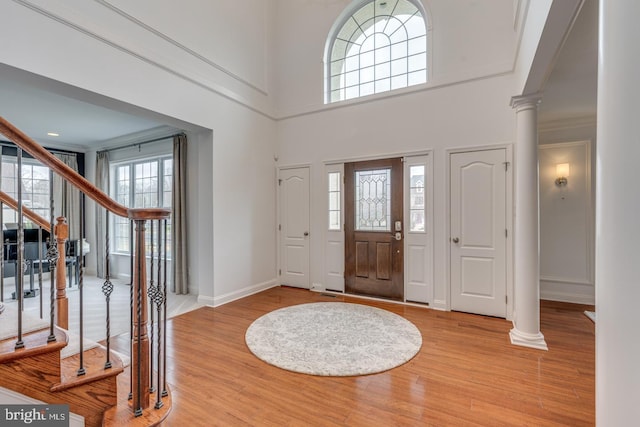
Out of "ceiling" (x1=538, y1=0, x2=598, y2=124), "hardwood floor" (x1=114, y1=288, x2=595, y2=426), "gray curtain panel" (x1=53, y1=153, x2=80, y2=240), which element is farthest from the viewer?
"gray curtain panel" (x1=53, y1=153, x2=80, y2=240)

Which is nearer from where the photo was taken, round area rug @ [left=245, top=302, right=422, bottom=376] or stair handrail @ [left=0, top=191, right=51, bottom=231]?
stair handrail @ [left=0, top=191, right=51, bottom=231]

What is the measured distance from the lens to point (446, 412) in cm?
200

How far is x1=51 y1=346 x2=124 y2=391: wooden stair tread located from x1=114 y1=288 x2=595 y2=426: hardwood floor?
49cm

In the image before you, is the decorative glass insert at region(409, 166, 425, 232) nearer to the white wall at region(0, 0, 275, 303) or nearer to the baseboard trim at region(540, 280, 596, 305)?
the baseboard trim at region(540, 280, 596, 305)

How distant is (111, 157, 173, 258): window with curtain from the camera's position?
5.50 meters

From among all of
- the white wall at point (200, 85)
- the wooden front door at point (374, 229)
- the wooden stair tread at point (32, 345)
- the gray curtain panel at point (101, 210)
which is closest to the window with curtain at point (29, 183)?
the gray curtain panel at point (101, 210)

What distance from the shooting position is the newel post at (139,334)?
6.10 feet

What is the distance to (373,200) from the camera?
4570 millimetres

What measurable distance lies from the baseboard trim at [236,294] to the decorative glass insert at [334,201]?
1485 mm

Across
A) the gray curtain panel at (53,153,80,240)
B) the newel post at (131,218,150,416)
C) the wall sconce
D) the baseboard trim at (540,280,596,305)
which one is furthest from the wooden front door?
the gray curtain panel at (53,153,80,240)

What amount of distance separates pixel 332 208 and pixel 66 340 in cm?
375

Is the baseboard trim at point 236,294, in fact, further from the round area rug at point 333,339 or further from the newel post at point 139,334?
the newel post at point 139,334

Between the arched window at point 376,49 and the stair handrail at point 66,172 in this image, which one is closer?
the stair handrail at point 66,172

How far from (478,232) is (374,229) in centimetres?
141
